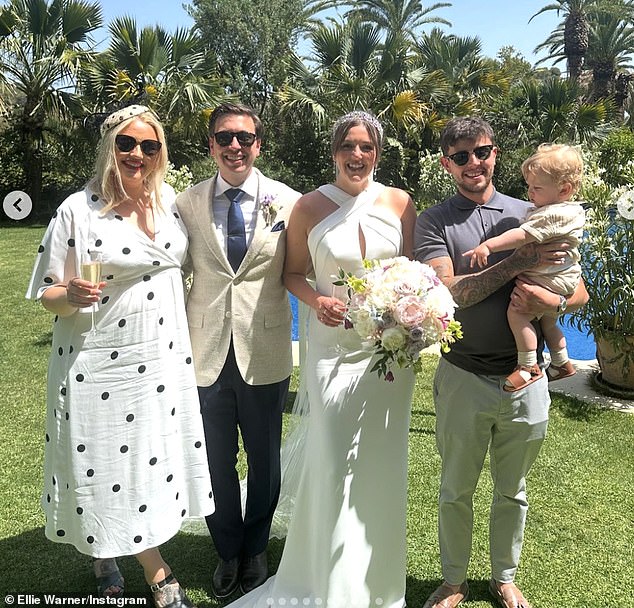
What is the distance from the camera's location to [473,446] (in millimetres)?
2857

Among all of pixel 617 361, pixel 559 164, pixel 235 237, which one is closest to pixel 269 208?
pixel 235 237

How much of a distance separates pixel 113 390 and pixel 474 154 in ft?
6.51

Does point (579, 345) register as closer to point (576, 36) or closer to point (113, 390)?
point (113, 390)

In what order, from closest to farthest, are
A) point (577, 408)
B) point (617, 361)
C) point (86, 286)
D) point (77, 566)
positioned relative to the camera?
A: 1. point (86, 286)
2. point (77, 566)
3. point (577, 408)
4. point (617, 361)

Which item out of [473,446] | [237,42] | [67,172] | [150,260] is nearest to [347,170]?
[150,260]

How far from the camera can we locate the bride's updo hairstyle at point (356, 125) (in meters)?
2.85

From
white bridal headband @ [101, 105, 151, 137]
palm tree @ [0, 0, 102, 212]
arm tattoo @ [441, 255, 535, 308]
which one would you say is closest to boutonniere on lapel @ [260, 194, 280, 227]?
white bridal headband @ [101, 105, 151, 137]

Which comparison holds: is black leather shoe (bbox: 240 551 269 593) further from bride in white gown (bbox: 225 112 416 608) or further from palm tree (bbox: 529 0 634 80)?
palm tree (bbox: 529 0 634 80)

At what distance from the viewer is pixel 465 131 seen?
2703 mm

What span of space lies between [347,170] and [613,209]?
455cm

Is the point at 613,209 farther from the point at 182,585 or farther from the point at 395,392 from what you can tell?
the point at 182,585

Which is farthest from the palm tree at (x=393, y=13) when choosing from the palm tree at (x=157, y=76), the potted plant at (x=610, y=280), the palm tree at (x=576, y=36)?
the potted plant at (x=610, y=280)

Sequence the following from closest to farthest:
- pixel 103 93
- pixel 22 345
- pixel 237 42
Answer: pixel 22 345 → pixel 103 93 → pixel 237 42

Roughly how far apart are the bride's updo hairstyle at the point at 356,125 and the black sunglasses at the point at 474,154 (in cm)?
39
